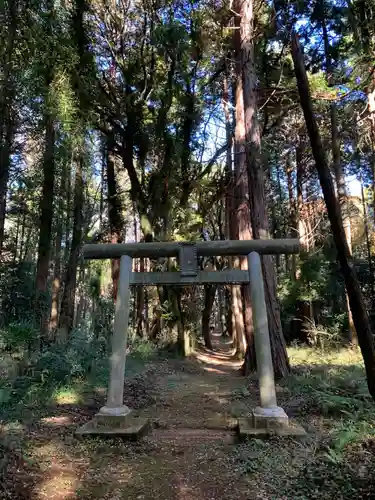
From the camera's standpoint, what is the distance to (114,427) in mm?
5988

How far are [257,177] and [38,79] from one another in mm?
6265

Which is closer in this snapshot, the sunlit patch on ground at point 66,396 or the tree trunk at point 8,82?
the sunlit patch on ground at point 66,396

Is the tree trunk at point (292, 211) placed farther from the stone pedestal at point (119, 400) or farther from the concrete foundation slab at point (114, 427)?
the concrete foundation slab at point (114, 427)

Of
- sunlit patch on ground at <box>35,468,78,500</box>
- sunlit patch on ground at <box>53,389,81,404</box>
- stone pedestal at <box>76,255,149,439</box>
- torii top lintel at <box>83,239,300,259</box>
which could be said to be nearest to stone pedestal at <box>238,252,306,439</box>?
torii top lintel at <box>83,239,300,259</box>

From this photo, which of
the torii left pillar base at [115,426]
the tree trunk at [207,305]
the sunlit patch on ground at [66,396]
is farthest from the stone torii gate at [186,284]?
the tree trunk at [207,305]

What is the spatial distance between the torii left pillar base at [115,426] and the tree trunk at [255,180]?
14.8 feet

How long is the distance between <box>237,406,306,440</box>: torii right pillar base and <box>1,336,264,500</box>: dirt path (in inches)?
11.1

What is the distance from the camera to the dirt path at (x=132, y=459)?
4.20 m

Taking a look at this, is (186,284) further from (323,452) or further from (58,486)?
(58,486)

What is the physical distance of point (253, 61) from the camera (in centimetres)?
1149

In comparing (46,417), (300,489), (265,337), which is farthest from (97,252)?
(300,489)

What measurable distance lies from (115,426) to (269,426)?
7.37ft

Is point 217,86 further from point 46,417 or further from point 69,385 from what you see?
point 46,417

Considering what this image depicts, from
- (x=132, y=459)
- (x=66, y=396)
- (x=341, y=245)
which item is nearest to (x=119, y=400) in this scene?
(x=132, y=459)
